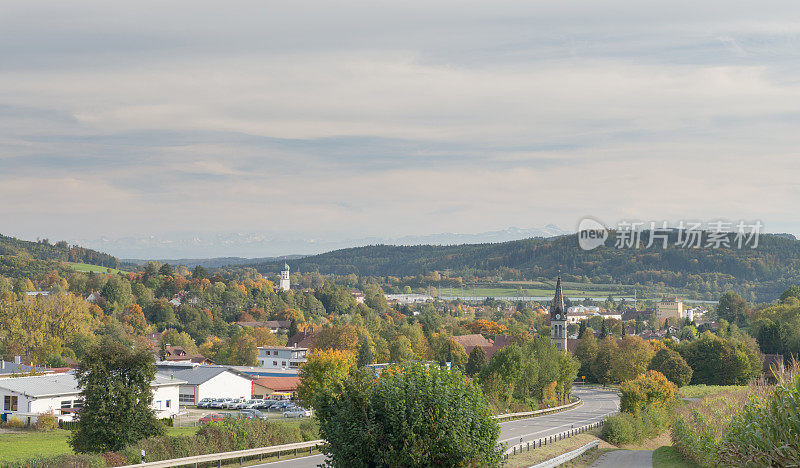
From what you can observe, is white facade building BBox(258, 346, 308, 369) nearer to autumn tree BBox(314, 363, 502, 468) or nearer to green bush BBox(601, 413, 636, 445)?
green bush BBox(601, 413, 636, 445)

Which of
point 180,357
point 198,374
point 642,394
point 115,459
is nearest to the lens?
point 115,459

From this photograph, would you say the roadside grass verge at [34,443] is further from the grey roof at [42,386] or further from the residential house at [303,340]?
the residential house at [303,340]

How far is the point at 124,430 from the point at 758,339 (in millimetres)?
102612

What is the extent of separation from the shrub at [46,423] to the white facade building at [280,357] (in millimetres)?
63026

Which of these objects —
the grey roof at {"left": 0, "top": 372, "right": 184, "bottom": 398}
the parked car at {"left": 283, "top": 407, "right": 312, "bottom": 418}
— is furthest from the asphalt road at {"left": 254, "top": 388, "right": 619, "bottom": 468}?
the grey roof at {"left": 0, "top": 372, "right": 184, "bottom": 398}

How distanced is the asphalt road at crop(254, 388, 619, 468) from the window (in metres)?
31.5

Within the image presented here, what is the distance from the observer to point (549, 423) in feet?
189

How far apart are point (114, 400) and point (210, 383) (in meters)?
45.9

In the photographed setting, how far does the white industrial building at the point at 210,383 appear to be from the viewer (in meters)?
74.4

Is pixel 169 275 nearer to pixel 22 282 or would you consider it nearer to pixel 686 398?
pixel 22 282

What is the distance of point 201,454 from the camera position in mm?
30766

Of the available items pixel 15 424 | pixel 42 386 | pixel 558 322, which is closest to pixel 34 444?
pixel 15 424

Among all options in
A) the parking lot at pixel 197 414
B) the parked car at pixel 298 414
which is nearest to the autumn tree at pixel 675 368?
the parking lot at pixel 197 414

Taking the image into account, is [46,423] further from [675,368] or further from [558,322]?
[558,322]
